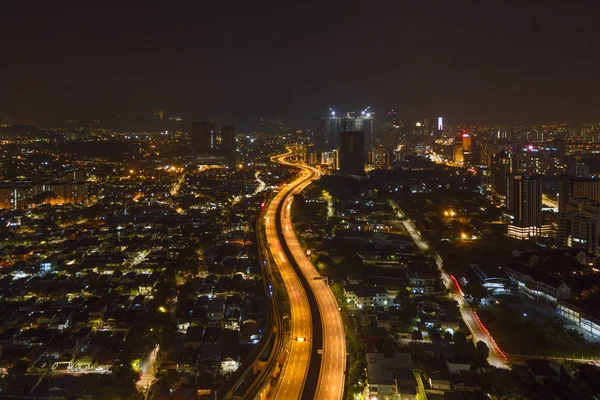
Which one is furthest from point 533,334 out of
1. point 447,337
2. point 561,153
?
point 561,153

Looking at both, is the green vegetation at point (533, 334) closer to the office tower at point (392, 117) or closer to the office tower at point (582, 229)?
the office tower at point (582, 229)

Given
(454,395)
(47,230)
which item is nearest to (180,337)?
(454,395)

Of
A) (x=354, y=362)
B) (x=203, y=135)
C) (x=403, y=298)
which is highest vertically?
(x=203, y=135)

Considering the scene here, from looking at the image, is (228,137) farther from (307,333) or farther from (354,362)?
(354,362)

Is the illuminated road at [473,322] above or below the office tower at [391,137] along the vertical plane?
below

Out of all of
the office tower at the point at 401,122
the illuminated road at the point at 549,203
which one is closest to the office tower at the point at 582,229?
the illuminated road at the point at 549,203

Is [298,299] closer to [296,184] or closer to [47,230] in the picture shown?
[47,230]
